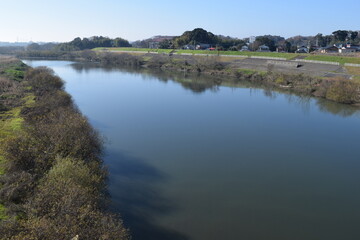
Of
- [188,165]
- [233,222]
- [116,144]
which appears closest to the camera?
[233,222]

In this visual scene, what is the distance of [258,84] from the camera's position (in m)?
49.8

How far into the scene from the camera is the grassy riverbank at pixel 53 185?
25.5 feet

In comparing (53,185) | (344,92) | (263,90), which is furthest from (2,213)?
(263,90)

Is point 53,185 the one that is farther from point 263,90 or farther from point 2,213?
point 263,90

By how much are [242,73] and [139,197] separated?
4838 cm

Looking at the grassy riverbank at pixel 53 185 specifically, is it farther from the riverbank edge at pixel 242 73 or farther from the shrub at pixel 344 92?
the riverbank edge at pixel 242 73

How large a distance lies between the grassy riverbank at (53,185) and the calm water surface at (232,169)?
239 centimetres

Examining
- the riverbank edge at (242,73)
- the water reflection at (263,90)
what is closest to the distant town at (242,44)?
the riverbank edge at (242,73)

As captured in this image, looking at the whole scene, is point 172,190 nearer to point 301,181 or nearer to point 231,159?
point 231,159

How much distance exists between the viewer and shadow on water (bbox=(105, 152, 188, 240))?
11.2 metres

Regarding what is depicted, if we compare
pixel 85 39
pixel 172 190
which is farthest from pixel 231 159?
pixel 85 39

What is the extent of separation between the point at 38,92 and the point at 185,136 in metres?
14.7

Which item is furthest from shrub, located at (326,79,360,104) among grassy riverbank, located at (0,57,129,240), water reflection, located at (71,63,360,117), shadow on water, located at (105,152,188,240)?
grassy riverbank, located at (0,57,129,240)

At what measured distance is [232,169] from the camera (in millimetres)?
16750
